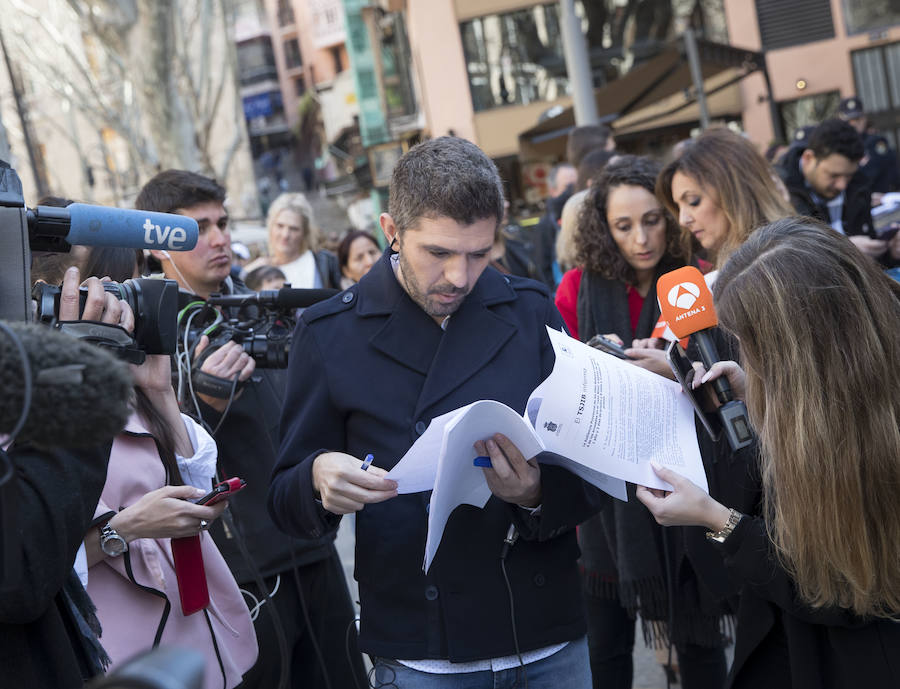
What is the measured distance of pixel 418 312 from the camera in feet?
8.43

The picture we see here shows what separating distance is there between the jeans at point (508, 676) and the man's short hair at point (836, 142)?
3.71m

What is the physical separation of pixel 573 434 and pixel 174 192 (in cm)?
228

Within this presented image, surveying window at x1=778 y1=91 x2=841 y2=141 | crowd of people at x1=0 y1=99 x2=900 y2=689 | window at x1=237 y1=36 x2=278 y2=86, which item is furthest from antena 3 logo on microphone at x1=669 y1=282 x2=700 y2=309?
window at x1=237 y1=36 x2=278 y2=86

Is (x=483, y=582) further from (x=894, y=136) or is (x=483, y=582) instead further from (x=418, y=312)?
(x=894, y=136)

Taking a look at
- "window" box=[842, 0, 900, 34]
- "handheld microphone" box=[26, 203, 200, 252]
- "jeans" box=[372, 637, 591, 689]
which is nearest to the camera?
"handheld microphone" box=[26, 203, 200, 252]

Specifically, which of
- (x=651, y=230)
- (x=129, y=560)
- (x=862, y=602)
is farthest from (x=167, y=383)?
(x=651, y=230)

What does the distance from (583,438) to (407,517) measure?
0.52 metres

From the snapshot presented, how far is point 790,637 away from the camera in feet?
7.50

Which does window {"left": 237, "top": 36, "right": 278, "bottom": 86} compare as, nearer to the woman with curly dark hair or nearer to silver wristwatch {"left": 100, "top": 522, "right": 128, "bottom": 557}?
the woman with curly dark hair

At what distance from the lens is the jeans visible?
96.3 inches

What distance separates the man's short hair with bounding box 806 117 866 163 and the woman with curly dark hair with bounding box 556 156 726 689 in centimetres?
147

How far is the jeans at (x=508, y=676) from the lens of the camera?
2445mm

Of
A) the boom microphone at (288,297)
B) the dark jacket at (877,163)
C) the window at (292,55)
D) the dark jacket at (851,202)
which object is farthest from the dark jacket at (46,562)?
the window at (292,55)

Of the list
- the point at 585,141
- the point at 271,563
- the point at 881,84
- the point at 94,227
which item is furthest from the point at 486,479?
the point at 881,84
